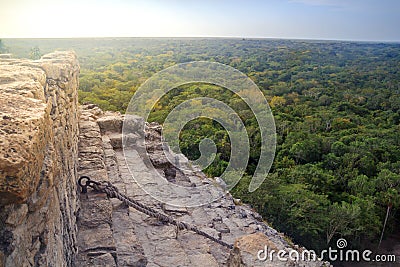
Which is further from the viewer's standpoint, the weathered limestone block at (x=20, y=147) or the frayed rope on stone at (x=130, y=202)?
the frayed rope on stone at (x=130, y=202)

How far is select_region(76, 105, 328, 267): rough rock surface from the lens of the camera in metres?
2.84

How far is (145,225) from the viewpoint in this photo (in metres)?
4.01

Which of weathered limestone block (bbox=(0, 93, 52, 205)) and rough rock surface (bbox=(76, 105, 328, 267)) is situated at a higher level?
weathered limestone block (bbox=(0, 93, 52, 205))

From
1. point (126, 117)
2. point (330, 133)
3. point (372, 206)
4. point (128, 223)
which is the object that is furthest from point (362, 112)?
point (128, 223)

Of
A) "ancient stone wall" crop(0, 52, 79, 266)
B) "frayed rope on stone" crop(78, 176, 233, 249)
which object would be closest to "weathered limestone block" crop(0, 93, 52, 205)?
"ancient stone wall" crop(0, 52, 79, 266)

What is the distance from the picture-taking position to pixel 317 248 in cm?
1300

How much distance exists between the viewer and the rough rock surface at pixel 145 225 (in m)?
2.84

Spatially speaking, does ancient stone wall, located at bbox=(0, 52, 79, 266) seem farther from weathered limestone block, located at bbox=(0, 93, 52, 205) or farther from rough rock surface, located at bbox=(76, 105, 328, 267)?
rough rock surface, located at bbox=(76, 105, 328, 267)
